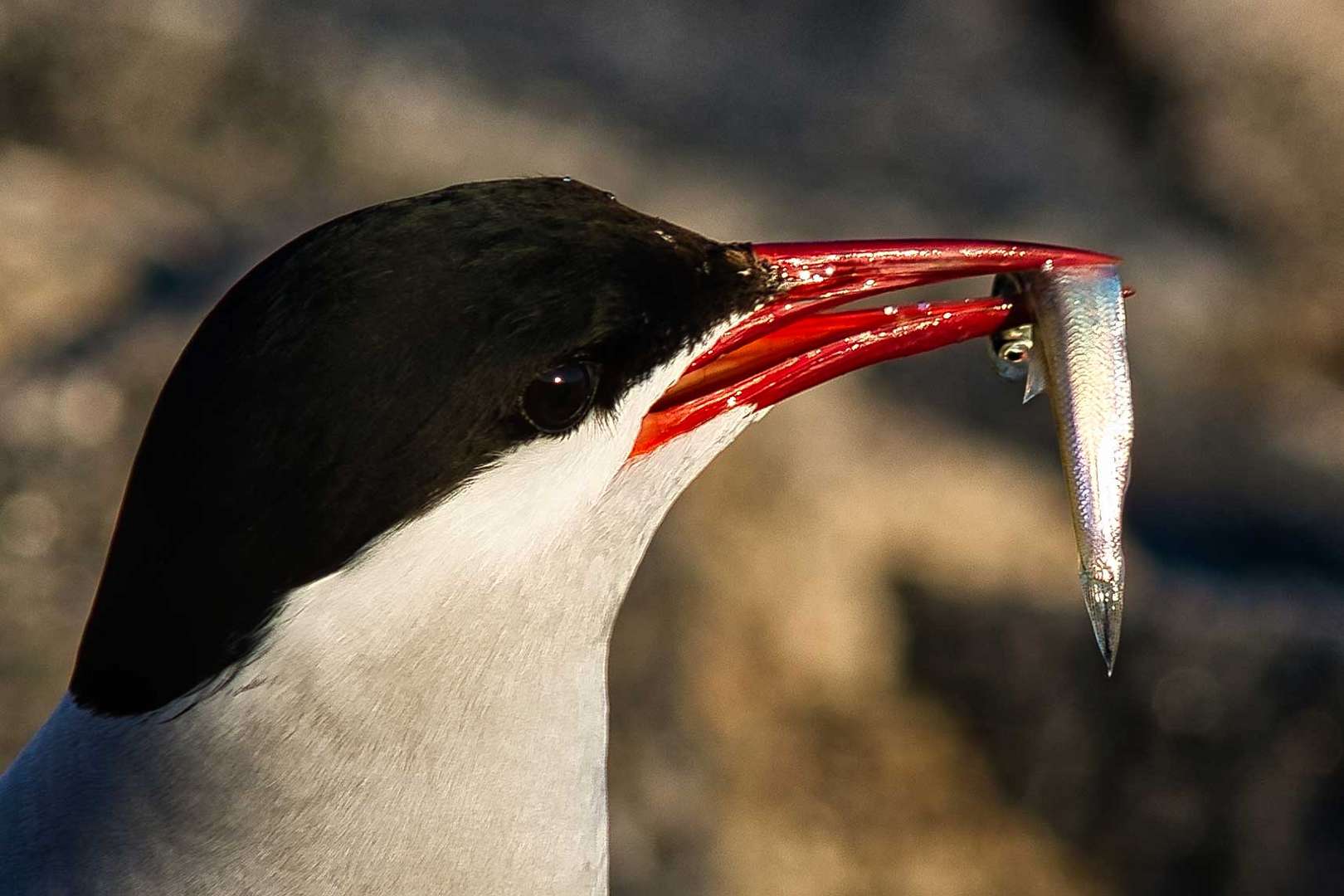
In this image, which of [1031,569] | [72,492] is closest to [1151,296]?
[1031,569]

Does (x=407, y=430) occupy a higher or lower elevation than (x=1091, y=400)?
higher

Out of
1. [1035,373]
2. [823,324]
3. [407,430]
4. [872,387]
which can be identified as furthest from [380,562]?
[872,387]

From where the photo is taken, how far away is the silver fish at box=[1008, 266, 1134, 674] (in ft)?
8.99

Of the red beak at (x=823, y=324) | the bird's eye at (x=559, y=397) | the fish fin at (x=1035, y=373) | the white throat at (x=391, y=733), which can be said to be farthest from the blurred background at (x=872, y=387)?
the bird's eye at (x=559, y=397)

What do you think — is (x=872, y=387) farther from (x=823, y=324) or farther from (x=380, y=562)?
(x=380, y=562)

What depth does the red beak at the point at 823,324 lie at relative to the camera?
2.54 m

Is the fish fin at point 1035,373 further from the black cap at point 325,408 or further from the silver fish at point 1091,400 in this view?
the black cap at point 325,408

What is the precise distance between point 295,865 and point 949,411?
3537mm

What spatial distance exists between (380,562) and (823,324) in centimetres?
88

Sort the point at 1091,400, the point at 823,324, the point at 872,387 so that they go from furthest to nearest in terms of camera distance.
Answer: the point at 872,387, the point at 1091,400, the point at 823,324

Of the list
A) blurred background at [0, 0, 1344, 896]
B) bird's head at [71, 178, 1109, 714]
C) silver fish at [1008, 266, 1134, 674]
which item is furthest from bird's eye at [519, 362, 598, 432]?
blurred background at [0, 0, 1344, 896]

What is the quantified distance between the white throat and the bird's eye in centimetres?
3

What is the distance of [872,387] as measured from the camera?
5.36m

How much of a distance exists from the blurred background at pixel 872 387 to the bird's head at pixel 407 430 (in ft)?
8.18
